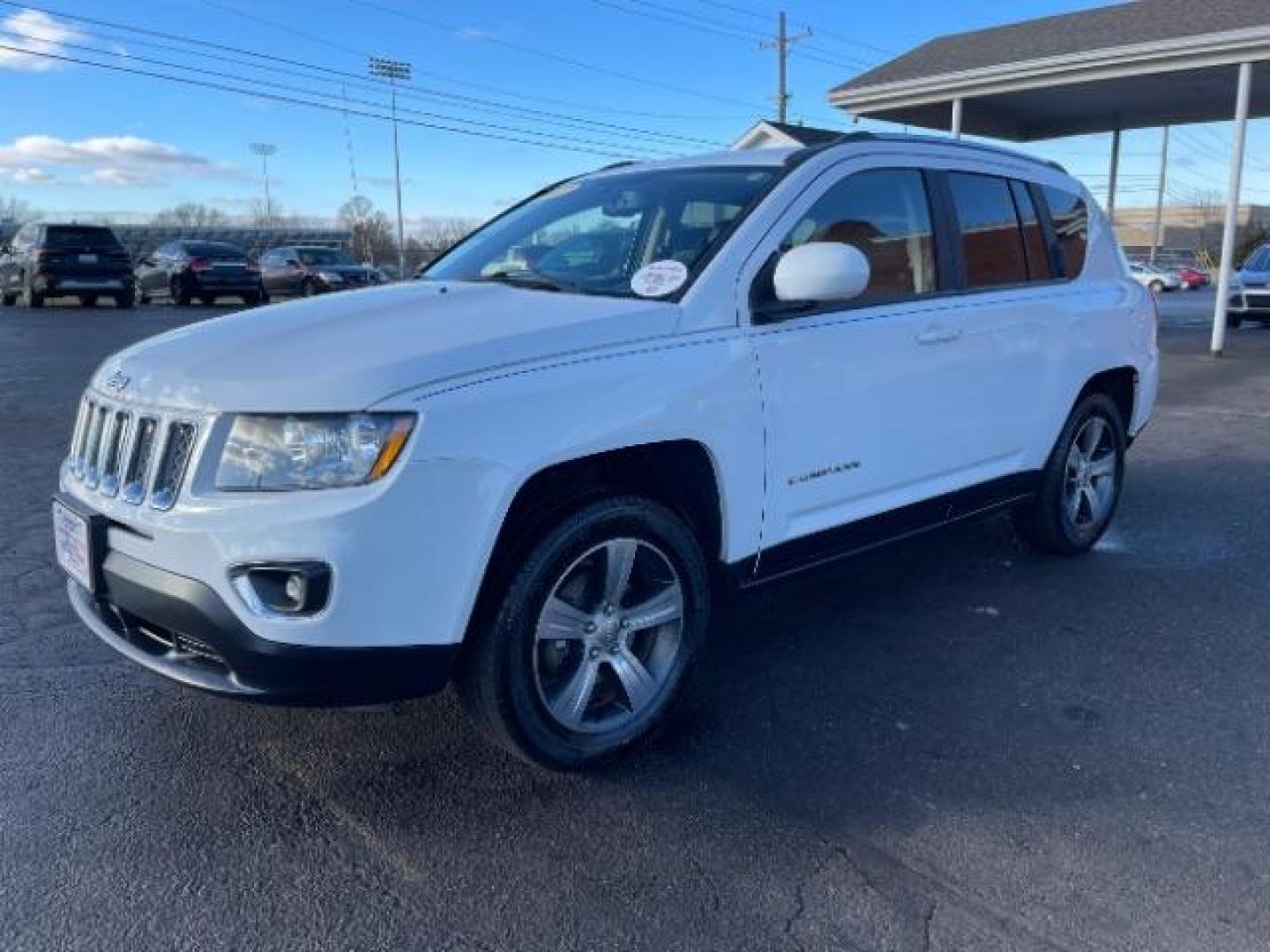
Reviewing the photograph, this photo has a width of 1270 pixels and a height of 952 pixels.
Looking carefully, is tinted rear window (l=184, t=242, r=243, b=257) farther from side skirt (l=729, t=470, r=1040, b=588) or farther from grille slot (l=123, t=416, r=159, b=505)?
grille slot (l=123, t=416, r=159, b=505)

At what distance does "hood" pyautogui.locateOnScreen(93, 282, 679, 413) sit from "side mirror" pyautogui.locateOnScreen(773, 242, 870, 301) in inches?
15.8

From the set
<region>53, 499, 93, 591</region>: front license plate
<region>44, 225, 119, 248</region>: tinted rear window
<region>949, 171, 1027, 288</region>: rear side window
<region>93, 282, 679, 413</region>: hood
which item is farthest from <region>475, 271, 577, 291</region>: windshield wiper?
<region>44, 225, 119, 248</region>: tinted rear window

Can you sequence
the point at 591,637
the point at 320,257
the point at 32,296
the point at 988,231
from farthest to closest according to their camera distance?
the point at 320,257
the point at 32,296
the point at 988,231
the point at 591,637

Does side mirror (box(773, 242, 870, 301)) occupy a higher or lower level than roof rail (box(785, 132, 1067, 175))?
lower

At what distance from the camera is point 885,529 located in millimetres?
3955

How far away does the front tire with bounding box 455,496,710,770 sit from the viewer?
2.85 metres

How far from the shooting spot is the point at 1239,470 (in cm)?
741

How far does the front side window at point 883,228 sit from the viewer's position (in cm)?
371

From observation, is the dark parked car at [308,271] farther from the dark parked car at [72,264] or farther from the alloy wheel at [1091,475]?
the alloy wheel at [1091,475]

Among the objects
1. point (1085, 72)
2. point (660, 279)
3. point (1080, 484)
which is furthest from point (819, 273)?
point (1085, 72)

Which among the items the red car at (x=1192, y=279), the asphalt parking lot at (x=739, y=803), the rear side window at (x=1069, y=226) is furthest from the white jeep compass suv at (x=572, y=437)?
the red car at (x=1192, y=279)

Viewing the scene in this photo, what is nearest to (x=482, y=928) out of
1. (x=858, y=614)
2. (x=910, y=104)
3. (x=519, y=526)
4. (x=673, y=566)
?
Result: (x=519, y=526)

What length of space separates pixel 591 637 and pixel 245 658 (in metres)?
0.99

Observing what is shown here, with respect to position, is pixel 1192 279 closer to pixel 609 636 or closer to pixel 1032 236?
pixel 1032 236
